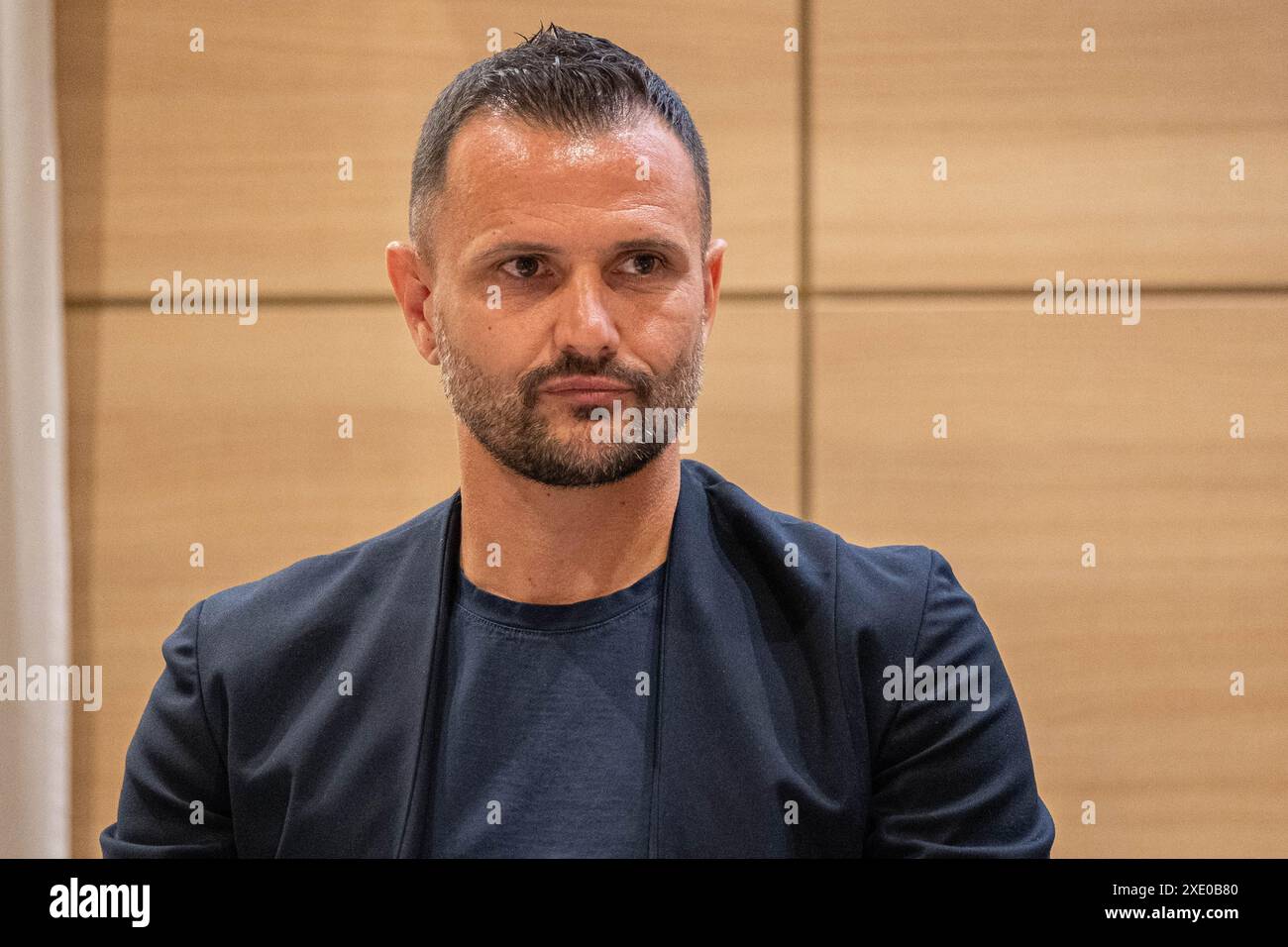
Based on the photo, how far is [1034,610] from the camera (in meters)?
1.56

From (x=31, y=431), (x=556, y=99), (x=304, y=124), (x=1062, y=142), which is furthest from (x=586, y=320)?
(x=31, y=431)

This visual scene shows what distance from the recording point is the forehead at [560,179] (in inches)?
44.8

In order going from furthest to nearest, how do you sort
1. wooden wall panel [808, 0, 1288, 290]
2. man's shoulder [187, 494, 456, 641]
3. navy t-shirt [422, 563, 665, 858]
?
wooden wall panel [808, 0, 1288, 290] → man's shoulder [187, 494, 456, 641] → navy t-shirt [422, 563, 665, 858]

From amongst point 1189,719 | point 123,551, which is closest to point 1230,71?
point 1189,719

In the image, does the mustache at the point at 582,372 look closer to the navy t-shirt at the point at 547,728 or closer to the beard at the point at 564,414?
the beard at the point at 564,414

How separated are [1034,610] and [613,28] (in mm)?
997

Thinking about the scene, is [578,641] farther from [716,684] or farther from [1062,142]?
[1062,142]

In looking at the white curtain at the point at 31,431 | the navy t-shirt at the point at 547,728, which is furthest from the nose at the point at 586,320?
the white curtain at the point at 31,431

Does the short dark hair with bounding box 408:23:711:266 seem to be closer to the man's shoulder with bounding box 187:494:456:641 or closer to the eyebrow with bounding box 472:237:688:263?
the eyebrow with bounding box 472:237:688:263

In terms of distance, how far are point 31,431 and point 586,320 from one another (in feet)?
2.96

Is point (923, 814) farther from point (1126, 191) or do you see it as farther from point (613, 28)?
point (613, 28)

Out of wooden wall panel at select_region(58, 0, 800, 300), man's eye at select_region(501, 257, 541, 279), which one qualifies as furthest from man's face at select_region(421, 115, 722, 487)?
wooden wall panel at select_region(58, 0, 800, 300)

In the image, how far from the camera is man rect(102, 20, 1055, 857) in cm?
113

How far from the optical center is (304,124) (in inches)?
61.6
